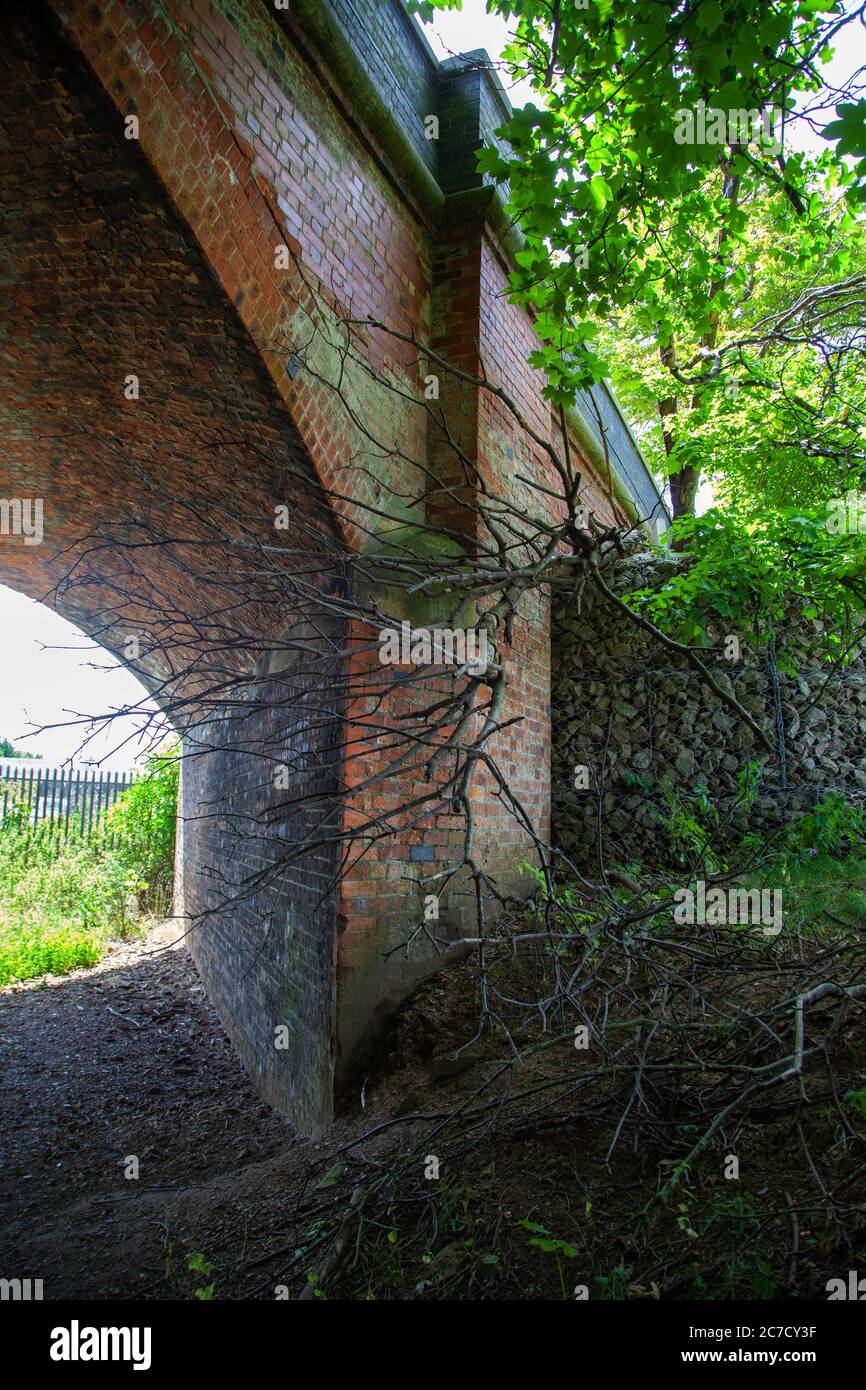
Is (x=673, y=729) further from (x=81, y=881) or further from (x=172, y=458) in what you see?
(x=81, y=881)

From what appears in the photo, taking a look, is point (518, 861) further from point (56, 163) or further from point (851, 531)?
point (56, 163)

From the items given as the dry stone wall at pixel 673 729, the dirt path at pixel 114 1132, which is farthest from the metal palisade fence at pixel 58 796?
the dry stone wall at pixel 673 729

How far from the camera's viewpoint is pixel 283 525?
461cm

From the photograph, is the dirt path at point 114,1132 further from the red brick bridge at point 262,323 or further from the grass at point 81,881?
the grass at point 81,881

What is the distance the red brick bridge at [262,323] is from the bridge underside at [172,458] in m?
0.02

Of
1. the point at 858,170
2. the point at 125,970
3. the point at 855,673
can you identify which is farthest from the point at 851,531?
the point at 125,970

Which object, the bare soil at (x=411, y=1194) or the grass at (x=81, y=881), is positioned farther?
the grass at (x=81, y=881)

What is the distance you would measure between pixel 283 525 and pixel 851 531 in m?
3.63

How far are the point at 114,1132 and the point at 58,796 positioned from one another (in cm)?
946

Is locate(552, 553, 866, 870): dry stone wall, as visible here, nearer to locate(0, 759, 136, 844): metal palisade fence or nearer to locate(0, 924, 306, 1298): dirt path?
locate(0, 924, 306, 1298): dirt path

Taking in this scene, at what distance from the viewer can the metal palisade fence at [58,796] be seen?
12312mm

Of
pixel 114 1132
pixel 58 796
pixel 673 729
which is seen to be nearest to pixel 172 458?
pixel 114 1132

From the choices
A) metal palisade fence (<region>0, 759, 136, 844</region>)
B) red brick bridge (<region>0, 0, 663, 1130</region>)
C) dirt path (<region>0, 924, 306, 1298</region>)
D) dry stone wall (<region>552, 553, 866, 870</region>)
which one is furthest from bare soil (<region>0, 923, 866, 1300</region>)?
metal palisade fence (<region>0, 759, 136, 844</region>)

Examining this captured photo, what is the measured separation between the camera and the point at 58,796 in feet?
43.5
